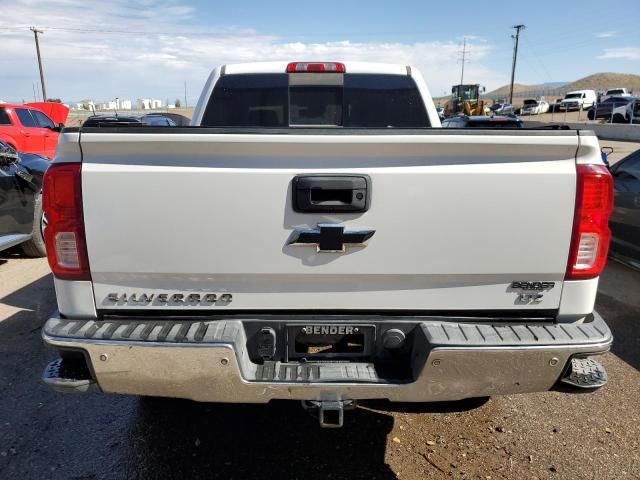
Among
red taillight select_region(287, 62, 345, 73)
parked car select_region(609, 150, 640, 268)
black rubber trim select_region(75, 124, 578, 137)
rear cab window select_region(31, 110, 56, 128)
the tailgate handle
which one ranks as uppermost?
red taillight select_region(287, 62, 345, 73)

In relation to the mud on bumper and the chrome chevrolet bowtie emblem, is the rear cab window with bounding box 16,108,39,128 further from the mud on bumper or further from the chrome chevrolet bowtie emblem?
the chrome chevrolet bowtie emblem

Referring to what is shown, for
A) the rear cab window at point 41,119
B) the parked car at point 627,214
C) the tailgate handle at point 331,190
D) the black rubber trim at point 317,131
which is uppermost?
the black rubber trim at point 317,131

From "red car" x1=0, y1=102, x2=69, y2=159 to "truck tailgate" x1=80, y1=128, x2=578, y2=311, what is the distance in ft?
41.5

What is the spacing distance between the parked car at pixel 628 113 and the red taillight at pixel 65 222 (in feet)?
117

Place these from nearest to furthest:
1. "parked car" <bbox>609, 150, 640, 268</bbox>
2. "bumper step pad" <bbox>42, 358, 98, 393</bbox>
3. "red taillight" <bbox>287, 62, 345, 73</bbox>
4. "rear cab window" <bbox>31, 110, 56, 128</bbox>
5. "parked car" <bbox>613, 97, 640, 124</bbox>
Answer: "bumper step pad" <bbox>42, 358, 98, 393</bbox>, "red taillight" <bbox>287, 62, 345, 73</bbox>, "parked car" <bbox>609, 150, 640, 268</bbox>, "rear cab window" <bbox>31, 110, 56, 128</bbox>, "parked car" <bbox>613, 97, 640, 124</bbox>

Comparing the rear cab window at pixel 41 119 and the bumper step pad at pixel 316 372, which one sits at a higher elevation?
the rear cab window at pixel 41 119

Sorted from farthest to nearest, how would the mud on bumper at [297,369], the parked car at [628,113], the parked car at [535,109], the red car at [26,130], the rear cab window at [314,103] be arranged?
the parked car at [535,109] → the parked car at [628,113] → the red car at [26,130] → the rear cab window at [314,103] → the mud on bumper at [297,369]

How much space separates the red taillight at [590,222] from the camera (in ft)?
6.86

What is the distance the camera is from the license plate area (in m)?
2.28

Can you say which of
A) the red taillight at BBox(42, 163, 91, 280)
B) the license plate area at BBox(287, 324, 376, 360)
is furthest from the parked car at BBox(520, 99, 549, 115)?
the red taillight at BBox(42, 163, 91, 280)

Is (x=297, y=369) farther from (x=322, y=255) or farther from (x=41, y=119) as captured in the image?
(x=41, y=119)

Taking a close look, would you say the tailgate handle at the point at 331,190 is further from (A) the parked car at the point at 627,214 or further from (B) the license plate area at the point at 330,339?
(A) the parked car at the point at 627,214

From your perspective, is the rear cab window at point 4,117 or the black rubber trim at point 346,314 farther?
the rear cab window at point 4,117

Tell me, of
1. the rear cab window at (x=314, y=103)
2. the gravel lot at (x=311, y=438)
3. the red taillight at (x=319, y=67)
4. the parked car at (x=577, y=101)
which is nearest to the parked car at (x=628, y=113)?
the parked car at (x=577, y=101)
